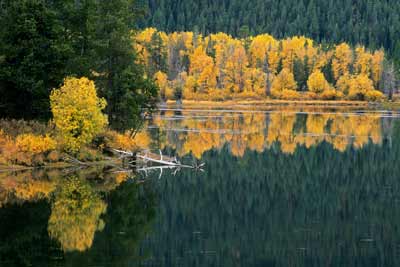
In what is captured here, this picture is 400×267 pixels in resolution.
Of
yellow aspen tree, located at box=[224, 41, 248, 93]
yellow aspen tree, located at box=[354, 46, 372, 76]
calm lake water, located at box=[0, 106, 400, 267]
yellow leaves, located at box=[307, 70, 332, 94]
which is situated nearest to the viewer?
calm lake water, located at box=[0, 106, 400, 267]

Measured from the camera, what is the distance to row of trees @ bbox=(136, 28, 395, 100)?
156 metres

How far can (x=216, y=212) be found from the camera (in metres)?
36.3

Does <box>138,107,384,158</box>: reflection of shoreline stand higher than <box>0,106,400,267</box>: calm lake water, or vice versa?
<box>138,107,384,158</box>: reflection of shoreline

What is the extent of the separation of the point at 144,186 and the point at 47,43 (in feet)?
41.8

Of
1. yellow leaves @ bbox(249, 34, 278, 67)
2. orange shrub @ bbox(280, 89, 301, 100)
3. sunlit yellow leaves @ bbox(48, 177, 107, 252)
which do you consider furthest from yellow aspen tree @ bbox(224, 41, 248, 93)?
sunlit yellow leaves @ bbox(48, 177, 107, 252)

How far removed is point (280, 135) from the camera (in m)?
74.4

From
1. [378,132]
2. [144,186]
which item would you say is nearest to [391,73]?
[378,132]

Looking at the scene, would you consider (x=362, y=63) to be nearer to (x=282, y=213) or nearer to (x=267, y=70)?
(x=267, y=70)

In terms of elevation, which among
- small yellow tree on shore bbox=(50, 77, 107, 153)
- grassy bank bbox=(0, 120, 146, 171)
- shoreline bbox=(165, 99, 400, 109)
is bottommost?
grassy bank bbox=(0, 120, 146, 171)

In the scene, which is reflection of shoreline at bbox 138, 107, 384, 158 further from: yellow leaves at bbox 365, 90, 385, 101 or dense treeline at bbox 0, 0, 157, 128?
yellow leaves at bbox 365, 90, 385, 101

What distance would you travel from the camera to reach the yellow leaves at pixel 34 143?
45438 millimetres

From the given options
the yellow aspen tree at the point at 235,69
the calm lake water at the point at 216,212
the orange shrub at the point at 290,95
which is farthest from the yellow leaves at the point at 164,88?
the calm lake water at the point at 216,212

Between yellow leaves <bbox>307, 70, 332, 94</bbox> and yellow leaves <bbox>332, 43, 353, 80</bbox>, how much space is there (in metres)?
8.67

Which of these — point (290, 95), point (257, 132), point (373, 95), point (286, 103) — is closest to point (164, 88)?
point (286, 103)
